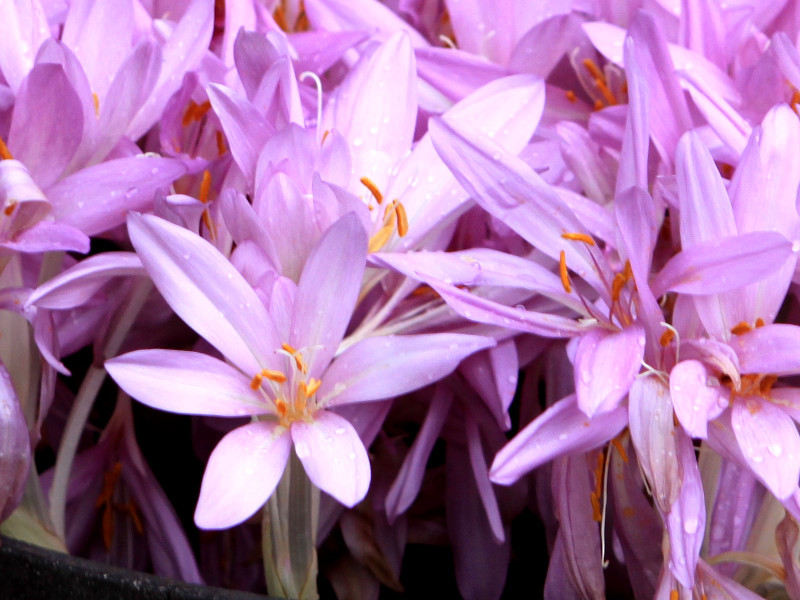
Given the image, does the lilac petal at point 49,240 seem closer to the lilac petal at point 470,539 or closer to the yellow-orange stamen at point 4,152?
the yellow-orange stamen at point 4,152

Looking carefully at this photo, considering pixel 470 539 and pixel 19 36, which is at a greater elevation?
pixel 19 36

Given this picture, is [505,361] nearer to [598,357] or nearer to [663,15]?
[598,357]

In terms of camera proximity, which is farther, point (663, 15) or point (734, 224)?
point (663, 15)

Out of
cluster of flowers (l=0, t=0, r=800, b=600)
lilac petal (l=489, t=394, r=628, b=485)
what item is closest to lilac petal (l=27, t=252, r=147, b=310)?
cluster of flowers (l=0, t=0, r=800, b=600)

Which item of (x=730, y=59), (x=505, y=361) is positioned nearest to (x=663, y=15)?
(x=730, y=59)

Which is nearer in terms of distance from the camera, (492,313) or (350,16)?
(492,313)

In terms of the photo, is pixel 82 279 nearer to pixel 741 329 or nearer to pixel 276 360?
pixel 276 360

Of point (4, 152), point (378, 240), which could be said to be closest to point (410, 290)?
point (378, 240)
